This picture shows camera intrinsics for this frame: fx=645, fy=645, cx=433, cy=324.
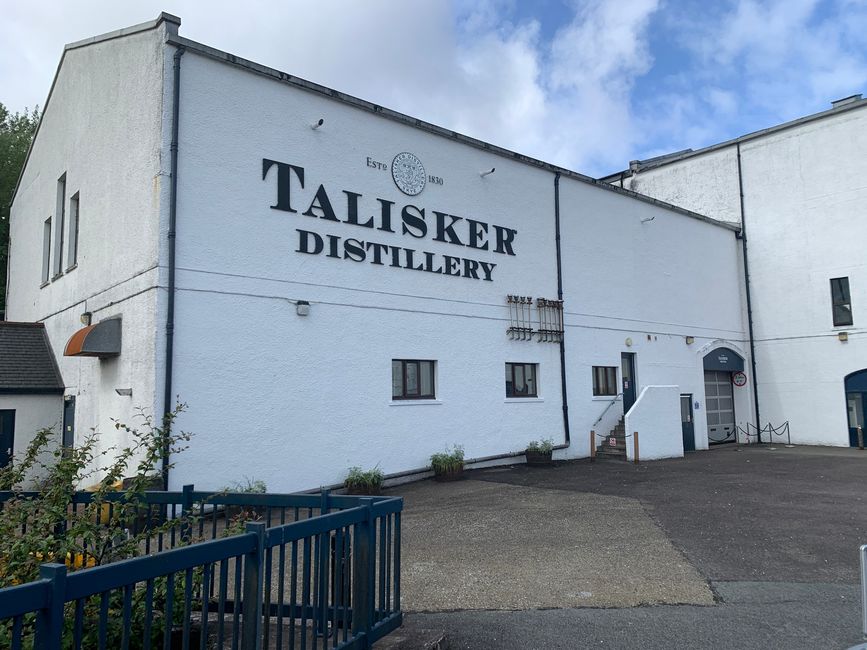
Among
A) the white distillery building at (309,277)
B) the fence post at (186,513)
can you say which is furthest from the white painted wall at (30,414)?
the fence post at (186,513)

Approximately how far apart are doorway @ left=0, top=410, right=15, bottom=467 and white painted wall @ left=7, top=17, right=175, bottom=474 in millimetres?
1328

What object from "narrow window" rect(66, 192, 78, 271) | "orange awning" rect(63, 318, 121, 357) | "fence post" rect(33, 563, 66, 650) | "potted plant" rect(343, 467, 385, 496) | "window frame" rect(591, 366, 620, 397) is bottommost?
"potted plant" rect(343, 467, 385, 496)

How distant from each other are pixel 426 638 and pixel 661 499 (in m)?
7.96

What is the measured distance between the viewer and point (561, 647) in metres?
4.89

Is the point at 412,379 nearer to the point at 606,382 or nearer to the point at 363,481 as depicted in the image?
the point at 363,481

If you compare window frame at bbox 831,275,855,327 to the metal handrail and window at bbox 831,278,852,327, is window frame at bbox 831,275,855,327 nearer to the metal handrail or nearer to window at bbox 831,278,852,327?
window at bbox 831,278,852,327

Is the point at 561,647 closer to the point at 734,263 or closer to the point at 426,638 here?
the point at 426,638

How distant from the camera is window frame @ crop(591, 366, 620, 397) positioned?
732 inches

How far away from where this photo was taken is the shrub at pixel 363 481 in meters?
12.1

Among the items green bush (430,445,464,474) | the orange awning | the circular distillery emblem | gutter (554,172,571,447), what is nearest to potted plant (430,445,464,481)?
green bush (430,445,464,474)

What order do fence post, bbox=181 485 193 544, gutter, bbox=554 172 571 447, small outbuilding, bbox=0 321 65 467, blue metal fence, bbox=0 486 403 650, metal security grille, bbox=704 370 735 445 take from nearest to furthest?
blue metal fence, bbox=0 486 403 650
fence post, bbox=181 485 193 544
small outbuilding, bbox=0 321 65 467
gutter, bbox=554 172 571 447
metal security grille, bbox=704 370 735 445

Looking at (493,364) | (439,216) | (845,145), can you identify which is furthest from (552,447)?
(845,145)

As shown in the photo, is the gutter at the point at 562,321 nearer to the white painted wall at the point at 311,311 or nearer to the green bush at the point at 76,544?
the white painted wall at the point at 311,311

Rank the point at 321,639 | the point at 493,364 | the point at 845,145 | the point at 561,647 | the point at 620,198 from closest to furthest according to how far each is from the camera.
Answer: the point at 321,639, the point at 561,647, the point at 493,364, the point at 620,198, the point at 845,145
